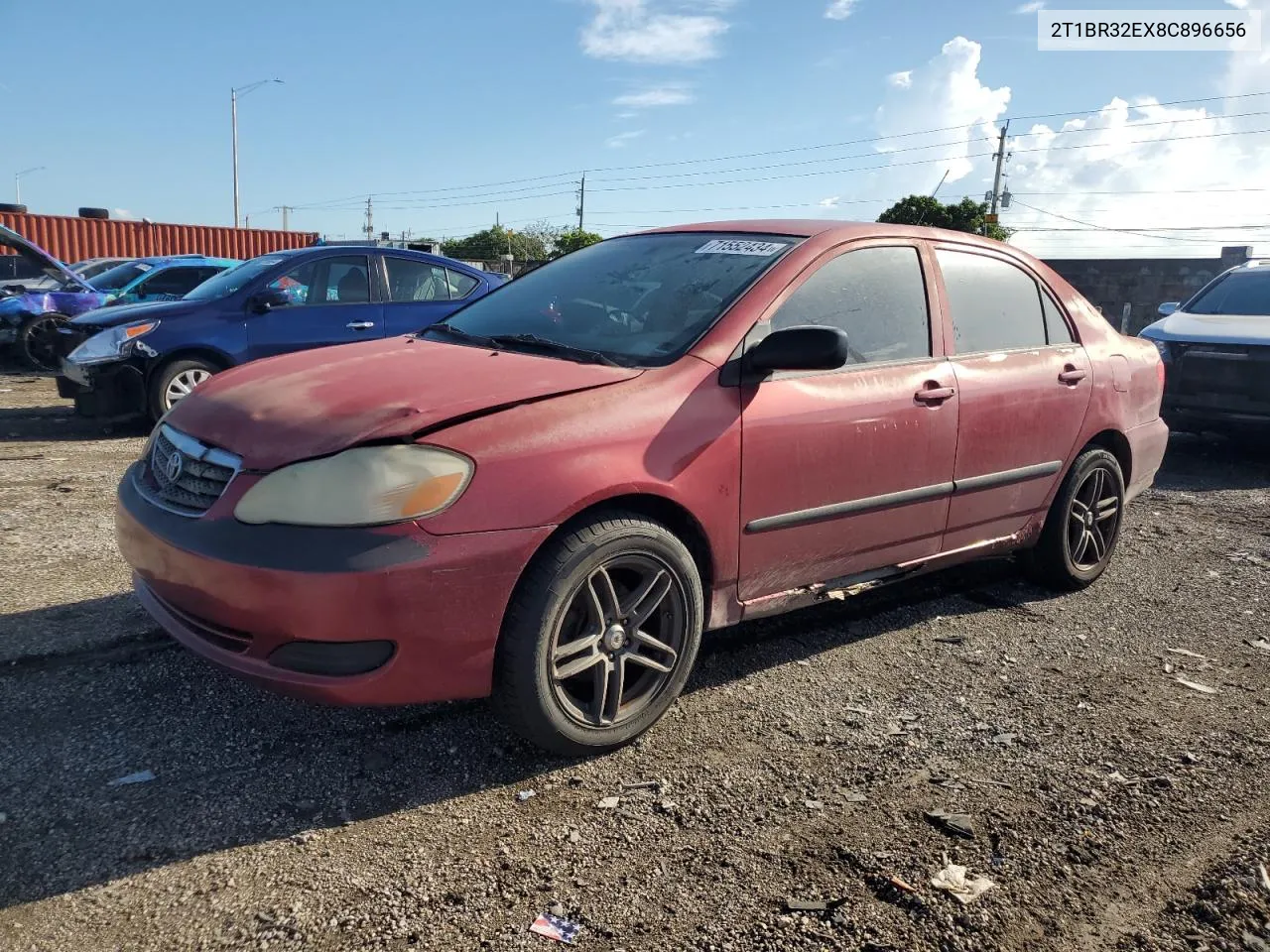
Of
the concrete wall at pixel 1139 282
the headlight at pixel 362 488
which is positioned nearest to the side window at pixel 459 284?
the headlight at pixel 362 488

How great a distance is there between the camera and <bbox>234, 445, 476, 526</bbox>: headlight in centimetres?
252

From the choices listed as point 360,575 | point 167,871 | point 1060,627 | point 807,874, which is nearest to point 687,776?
point 807,874

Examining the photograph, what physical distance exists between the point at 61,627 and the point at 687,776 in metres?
2.55

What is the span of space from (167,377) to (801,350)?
6.44 meters

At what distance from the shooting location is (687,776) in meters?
2.89

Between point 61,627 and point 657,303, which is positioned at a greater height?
point 657,303

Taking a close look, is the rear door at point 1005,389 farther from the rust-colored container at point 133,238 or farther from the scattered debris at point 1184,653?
the rust-colored container at point 133,238

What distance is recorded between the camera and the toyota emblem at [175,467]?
2896mm

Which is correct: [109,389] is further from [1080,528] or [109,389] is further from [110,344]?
[1080,528]

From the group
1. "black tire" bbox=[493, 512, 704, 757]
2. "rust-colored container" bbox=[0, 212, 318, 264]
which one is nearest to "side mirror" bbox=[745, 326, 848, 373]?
"black tire" bbox=[493, 512, 704, 757]

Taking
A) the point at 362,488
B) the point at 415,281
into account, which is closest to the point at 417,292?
the point at 415,281

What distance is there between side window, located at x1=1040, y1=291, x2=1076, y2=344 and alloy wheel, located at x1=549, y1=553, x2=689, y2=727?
255 cm

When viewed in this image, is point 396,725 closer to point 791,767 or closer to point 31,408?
point 791,767

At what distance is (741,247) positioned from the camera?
372 cm
